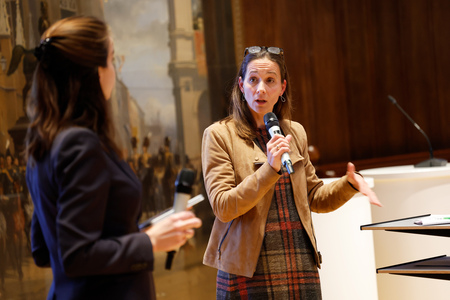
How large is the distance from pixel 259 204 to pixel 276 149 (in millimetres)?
246

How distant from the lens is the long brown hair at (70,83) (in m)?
1.27

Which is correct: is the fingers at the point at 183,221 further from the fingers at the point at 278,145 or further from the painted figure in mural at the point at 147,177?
the painted figure in mural at the point at 147,177

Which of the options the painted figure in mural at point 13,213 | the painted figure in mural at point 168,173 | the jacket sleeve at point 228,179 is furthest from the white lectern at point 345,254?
the painted figure in mural at point 13,213

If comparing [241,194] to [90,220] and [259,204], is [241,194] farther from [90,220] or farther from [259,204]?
[90,220]

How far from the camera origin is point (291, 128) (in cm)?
226

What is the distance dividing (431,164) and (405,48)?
2.31m

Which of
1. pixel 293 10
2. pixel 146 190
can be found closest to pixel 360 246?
pixel 146 190

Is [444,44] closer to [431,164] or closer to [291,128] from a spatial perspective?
[431,164]

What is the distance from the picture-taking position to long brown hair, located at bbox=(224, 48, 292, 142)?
7.06ft

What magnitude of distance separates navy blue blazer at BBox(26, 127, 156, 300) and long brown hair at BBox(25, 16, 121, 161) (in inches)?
1.9

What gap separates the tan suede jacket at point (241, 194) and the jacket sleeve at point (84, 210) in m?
0.74

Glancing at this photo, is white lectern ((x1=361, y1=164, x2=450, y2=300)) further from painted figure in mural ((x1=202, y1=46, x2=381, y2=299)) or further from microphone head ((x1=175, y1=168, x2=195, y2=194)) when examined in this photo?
microphone head ((x1=175, y1=168, x2=195, y2=194))

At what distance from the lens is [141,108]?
4203 millimetres

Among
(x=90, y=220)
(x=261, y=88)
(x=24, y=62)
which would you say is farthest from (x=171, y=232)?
(x=24, y=62)
